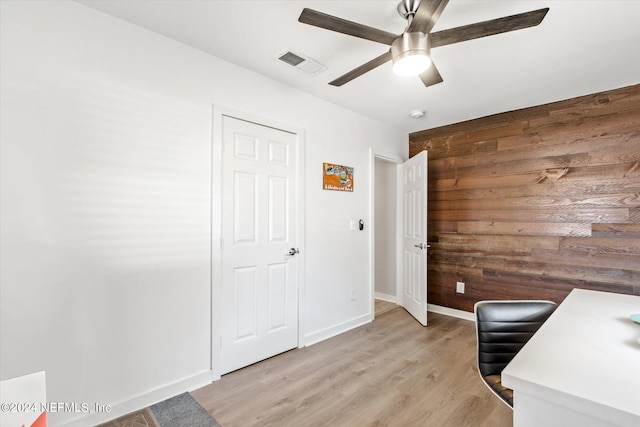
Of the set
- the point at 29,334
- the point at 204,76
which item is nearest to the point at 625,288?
the point at 204,76

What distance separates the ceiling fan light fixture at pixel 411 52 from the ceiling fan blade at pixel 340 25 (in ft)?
0.19

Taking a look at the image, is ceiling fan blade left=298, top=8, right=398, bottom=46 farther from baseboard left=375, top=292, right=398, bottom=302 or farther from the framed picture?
baseboard left=375, top=292, right=398, bottom=302

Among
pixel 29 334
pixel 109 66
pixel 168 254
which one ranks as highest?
pixel 109 66

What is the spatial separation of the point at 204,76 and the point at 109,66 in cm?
60

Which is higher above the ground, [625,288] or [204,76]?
[204,76]

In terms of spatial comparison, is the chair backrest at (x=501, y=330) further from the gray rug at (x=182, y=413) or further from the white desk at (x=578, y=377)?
the gray rug at (x=182, y=413)

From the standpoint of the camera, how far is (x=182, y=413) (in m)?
1.88

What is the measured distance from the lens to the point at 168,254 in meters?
2.04

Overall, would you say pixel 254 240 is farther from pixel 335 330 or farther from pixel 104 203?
pixel 335 330

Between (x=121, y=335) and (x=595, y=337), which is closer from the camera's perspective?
(x=595, y=337)

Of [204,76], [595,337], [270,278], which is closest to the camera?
[595,337]

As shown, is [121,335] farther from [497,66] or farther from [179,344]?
[497,66]

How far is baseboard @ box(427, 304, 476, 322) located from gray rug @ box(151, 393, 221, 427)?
303 cm

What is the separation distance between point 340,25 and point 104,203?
1673 millimetres
